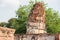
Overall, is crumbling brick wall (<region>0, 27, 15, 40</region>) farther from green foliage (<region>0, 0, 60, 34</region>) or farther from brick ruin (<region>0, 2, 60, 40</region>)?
green foliage (<region>0, 0, 60, 34</region>)

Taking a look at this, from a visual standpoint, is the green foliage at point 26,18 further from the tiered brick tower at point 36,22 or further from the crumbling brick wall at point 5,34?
the crumbling brick wall at point 5,34

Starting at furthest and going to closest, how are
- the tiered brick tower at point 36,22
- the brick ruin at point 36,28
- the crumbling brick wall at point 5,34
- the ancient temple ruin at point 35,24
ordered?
the tiered brick tower at point 36,22, the ancient temple ruin at point 35,24, the brick ruin at point 36,28, the crumbling brick wall at point 5,34

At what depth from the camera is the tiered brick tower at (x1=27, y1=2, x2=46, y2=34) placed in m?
20.4

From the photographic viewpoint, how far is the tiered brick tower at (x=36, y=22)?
20.4 meters

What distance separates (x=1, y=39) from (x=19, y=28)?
24872mm

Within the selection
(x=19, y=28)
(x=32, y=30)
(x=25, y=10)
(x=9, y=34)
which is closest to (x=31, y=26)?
(x=32, y=30)

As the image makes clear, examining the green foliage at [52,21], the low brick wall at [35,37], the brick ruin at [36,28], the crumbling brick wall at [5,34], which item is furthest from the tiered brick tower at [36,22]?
the crumbling brick wall at [5,34]

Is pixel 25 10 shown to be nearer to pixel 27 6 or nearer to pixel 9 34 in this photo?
pixel 27 6

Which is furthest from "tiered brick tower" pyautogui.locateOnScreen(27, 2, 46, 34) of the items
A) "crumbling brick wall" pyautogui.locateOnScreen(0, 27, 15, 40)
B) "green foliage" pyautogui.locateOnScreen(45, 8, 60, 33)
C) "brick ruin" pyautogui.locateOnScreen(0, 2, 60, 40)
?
"crumbling brick wall" pyautogui.locateOnScreen(0, 27, 15, 40)

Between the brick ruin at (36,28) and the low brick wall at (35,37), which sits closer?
the low brick wall at (35,37)

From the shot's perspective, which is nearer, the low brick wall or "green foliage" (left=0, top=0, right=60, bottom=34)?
the low brick wall

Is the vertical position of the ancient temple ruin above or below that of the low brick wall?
above

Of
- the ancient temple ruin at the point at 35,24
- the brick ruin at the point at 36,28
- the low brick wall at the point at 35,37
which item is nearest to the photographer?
the low brick wall at the point at 35,37

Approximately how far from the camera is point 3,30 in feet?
14.8
